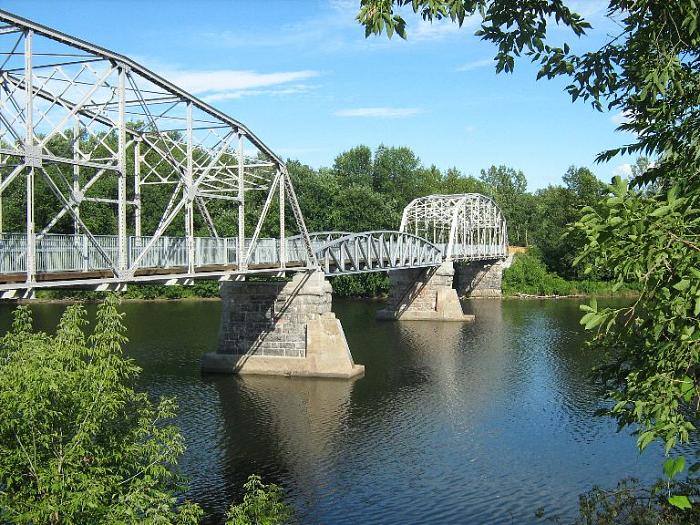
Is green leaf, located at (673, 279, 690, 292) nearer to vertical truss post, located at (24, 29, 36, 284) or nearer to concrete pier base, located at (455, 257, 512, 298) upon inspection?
vertical truss post, located at (24, 29, 36, 284)

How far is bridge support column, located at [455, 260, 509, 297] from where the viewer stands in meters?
77.6

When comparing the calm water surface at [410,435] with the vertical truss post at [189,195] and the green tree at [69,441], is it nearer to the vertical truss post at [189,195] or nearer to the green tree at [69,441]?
the vertical truss post at [189,195]

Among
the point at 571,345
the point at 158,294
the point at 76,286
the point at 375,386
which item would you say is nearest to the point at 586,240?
the point at 76,286

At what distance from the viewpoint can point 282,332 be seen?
3238 cm

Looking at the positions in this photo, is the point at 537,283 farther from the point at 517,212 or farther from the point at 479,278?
the point at 517,212

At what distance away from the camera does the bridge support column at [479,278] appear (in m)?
77.6

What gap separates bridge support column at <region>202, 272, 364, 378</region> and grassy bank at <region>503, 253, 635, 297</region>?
156ft

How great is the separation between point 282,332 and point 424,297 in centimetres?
2584

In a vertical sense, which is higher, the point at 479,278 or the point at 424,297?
the point at 479,278

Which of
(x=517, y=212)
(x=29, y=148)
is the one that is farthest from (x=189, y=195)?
(x=517, y=212)

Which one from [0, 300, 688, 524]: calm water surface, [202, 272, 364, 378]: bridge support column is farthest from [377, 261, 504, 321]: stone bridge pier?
[202, 272, 364, 378]: bridge support column

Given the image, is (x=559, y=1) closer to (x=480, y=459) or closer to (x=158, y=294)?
(x=480, y=459)

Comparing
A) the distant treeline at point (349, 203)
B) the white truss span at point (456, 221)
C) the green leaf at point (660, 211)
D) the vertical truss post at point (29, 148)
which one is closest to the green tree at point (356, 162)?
the distant treeline at point (349, 203)

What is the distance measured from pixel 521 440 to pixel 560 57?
53.2ft
